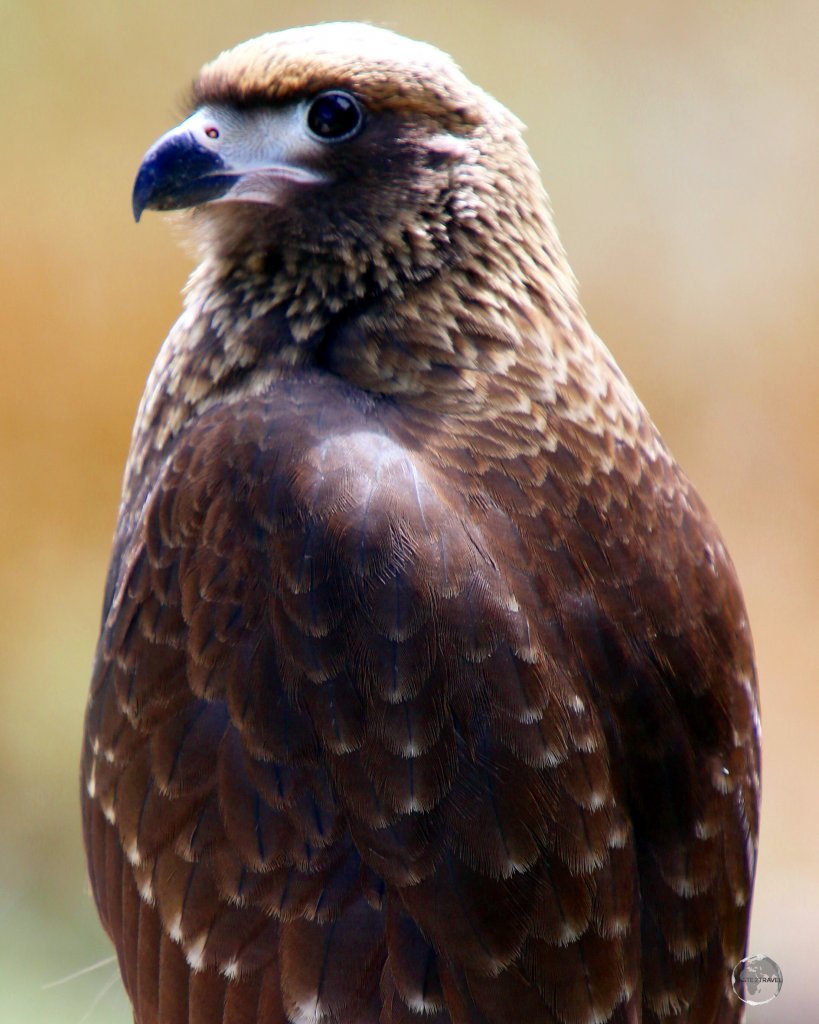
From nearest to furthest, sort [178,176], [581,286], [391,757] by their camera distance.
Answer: [391,757] < [178,176] < [581,286]

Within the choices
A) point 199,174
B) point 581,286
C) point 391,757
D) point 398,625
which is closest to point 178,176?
point 199,174

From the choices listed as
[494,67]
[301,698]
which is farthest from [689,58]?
[301,698]

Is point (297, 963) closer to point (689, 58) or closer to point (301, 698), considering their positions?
point (301, 698)

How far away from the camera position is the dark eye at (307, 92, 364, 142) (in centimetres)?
208

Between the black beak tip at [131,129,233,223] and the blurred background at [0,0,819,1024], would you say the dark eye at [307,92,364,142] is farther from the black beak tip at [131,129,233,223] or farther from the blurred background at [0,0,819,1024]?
the blurred background at [0,0,819,1024]

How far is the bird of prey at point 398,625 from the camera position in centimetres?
170

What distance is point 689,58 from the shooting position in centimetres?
444

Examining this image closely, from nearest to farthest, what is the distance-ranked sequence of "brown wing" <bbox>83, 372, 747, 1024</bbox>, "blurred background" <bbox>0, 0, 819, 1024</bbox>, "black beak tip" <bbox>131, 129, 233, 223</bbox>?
"brown wing" <bbox>83, 372, 747, 1024</bbox> → "black beak tip" <bbox>131, 129, 233, 223</bbox> → "blurred background" <bbox>0, 0, 819, 1024</bbox>

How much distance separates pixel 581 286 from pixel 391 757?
3.03 metres

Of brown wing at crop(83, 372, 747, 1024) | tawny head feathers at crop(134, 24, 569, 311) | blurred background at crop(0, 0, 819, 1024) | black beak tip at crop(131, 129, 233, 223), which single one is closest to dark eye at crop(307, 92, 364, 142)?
tawny head feathers at crop(134, 24, 569, 311)

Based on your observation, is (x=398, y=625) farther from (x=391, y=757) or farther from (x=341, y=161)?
(x=341, y=161)

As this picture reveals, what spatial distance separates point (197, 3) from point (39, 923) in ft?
9.62

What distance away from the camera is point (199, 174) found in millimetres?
2090

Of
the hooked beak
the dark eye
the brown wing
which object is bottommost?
the brown wing
